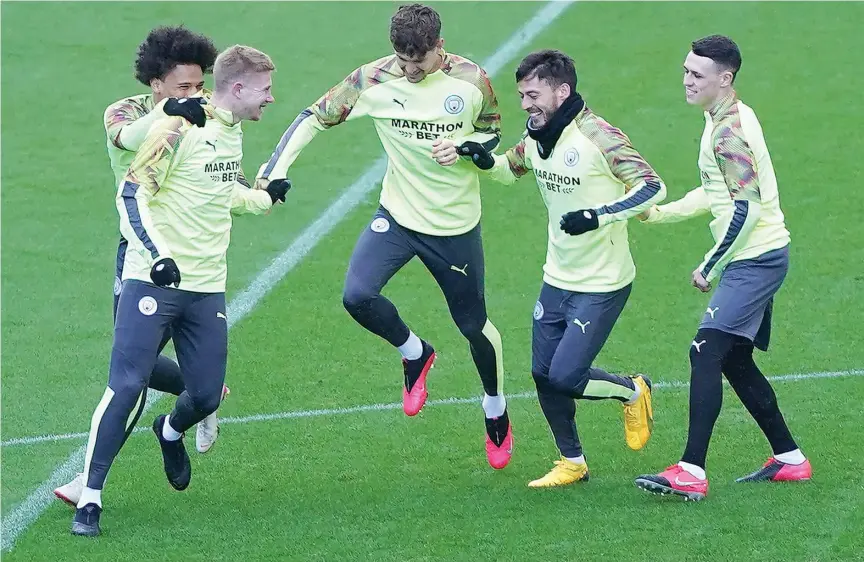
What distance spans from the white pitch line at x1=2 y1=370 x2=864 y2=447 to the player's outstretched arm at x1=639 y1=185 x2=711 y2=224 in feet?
5.37

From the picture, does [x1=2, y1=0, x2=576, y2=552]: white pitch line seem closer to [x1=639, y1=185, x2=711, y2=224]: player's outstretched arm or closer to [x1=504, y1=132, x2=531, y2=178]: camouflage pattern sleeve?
[x1=504, y1=132, x2=531, y2=178]: camouflage pattern sleeve

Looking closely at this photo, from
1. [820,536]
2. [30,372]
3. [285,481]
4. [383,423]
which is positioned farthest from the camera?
[30,372]

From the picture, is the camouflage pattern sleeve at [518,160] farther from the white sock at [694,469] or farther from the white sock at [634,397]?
the white sock at [694,469]

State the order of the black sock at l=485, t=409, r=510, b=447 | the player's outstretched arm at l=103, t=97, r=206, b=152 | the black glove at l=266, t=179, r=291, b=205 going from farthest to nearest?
the black sock at l=485, t=409, r=510, b=447 → the black glove at l=266, t=179, r=291, b=205 → the player's outstretched arm at l=103, t=97, r=206, b=152

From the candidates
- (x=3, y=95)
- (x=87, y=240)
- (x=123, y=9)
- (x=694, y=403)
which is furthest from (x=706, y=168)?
(x=123, y=9)

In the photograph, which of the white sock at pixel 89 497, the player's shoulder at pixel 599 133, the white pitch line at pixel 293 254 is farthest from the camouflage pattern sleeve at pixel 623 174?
the white pitch line at pixel 293 254

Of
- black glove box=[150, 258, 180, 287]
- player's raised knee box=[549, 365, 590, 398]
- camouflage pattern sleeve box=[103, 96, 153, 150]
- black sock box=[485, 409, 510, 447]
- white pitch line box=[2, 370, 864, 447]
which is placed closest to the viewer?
black glove box=[150, 258, 180, 287]

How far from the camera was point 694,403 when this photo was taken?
6.96 meters

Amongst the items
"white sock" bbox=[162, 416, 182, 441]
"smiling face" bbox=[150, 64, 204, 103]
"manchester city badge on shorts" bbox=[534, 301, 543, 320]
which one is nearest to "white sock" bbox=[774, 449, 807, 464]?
"manchester city badge on shorts" bbox=[534, 301, 543, 320]

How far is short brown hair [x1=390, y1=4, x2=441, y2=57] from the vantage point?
23.4ft

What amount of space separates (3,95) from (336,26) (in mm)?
4114

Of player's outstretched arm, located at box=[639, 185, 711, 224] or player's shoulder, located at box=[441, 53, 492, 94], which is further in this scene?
player's shoulder, located at box=[441, 53, 492, 94]

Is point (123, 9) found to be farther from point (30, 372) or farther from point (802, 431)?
point (802, 431)

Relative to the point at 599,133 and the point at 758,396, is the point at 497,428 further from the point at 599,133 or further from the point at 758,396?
the point at 599,133
